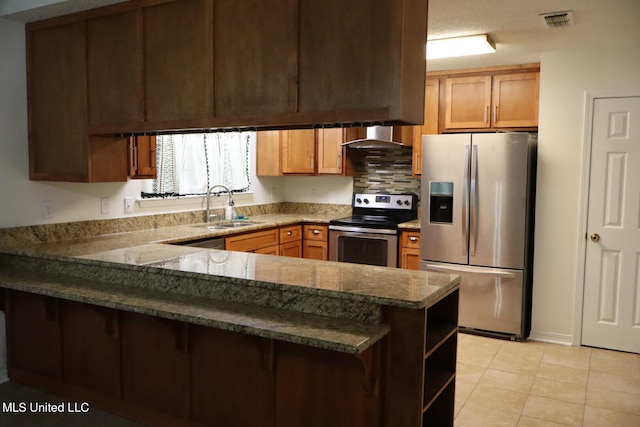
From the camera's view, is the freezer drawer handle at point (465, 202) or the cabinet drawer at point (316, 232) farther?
the cabinet drawer at point (316, 232)

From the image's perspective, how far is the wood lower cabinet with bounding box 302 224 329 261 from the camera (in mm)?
5312

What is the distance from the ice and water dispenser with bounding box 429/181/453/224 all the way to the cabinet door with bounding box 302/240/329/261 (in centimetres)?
120

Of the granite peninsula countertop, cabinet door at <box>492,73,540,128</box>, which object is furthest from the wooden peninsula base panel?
cabinet door at <box>492,73,540,128</box>

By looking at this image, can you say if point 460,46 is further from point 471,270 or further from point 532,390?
point 532,390

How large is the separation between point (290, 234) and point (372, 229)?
84cm

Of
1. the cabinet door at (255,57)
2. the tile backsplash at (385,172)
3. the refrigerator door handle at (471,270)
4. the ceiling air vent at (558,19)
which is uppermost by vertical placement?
the ceiling air vent at (558,19)

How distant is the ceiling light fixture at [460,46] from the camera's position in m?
3.69

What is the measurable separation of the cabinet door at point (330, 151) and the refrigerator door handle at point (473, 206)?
149 centimetres

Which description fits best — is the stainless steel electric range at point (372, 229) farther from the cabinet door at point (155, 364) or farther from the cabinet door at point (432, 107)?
the cabinet door at point (155, 364)

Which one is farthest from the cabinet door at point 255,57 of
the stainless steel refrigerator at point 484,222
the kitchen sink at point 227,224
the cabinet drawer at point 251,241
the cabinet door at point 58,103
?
the stainless steel refrigerator at point 484,222

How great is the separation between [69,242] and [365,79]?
2.34 metres

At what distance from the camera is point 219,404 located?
2660 millimetres

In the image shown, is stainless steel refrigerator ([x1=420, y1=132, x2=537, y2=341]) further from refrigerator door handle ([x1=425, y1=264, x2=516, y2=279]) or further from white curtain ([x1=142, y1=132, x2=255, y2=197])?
white curtain ([x1=142, y1=132, x2=255, y2=197])

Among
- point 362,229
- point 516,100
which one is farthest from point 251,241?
point 516,100
